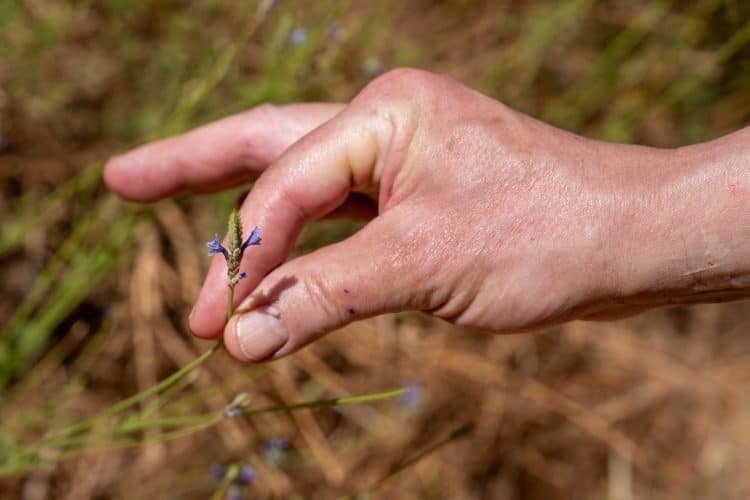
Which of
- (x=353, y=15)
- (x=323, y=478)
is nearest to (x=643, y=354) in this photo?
(x=323, y=478)

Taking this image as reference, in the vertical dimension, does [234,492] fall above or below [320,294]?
below

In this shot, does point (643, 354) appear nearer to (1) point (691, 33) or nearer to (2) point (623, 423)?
(2) point (623, 423)

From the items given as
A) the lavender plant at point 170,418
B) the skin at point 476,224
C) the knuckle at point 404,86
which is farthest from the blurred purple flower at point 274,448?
the knuckle at point 404,86

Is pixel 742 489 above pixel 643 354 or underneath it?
underneath

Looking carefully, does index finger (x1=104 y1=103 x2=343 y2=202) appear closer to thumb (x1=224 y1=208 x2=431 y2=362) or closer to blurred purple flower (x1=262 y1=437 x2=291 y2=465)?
thumb (x1=224 y1=208 x2=431 y2=362)

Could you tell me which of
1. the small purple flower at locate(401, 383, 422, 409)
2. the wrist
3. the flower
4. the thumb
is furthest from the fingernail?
the small purple flower at locate(401, 383, 422, 409)

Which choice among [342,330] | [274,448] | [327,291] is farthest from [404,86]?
[342,330]

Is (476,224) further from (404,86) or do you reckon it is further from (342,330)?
(342,330)
